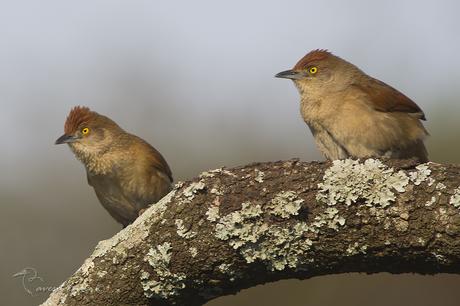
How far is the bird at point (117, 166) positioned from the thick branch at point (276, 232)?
312 cm

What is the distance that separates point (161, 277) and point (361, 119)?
9.83ft

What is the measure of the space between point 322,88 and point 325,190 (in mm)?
3359

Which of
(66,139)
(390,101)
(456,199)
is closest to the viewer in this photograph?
(456,199)

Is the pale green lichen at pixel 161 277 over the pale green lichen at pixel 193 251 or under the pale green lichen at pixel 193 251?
under

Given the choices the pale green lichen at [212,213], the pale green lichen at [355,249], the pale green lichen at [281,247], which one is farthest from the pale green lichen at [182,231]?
the pale green lichen at [355,249]

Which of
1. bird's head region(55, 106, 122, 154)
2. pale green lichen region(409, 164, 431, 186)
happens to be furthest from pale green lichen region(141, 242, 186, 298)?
bird's head region(55, 106, 122, 154)

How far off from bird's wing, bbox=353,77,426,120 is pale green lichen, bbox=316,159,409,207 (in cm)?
277

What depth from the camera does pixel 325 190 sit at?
3.94 meters

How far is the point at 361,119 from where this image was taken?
6.60 m

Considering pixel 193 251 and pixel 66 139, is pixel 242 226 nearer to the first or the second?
pixel 193 251

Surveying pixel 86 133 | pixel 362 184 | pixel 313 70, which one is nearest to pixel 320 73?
pixel 313 70

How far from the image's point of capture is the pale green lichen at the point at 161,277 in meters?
4.08

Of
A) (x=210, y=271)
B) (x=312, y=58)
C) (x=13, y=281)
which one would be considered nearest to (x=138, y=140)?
(x=312, y=58)

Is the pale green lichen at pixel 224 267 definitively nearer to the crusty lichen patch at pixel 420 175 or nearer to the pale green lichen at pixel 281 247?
the pale green lichen at pixel 281 247
